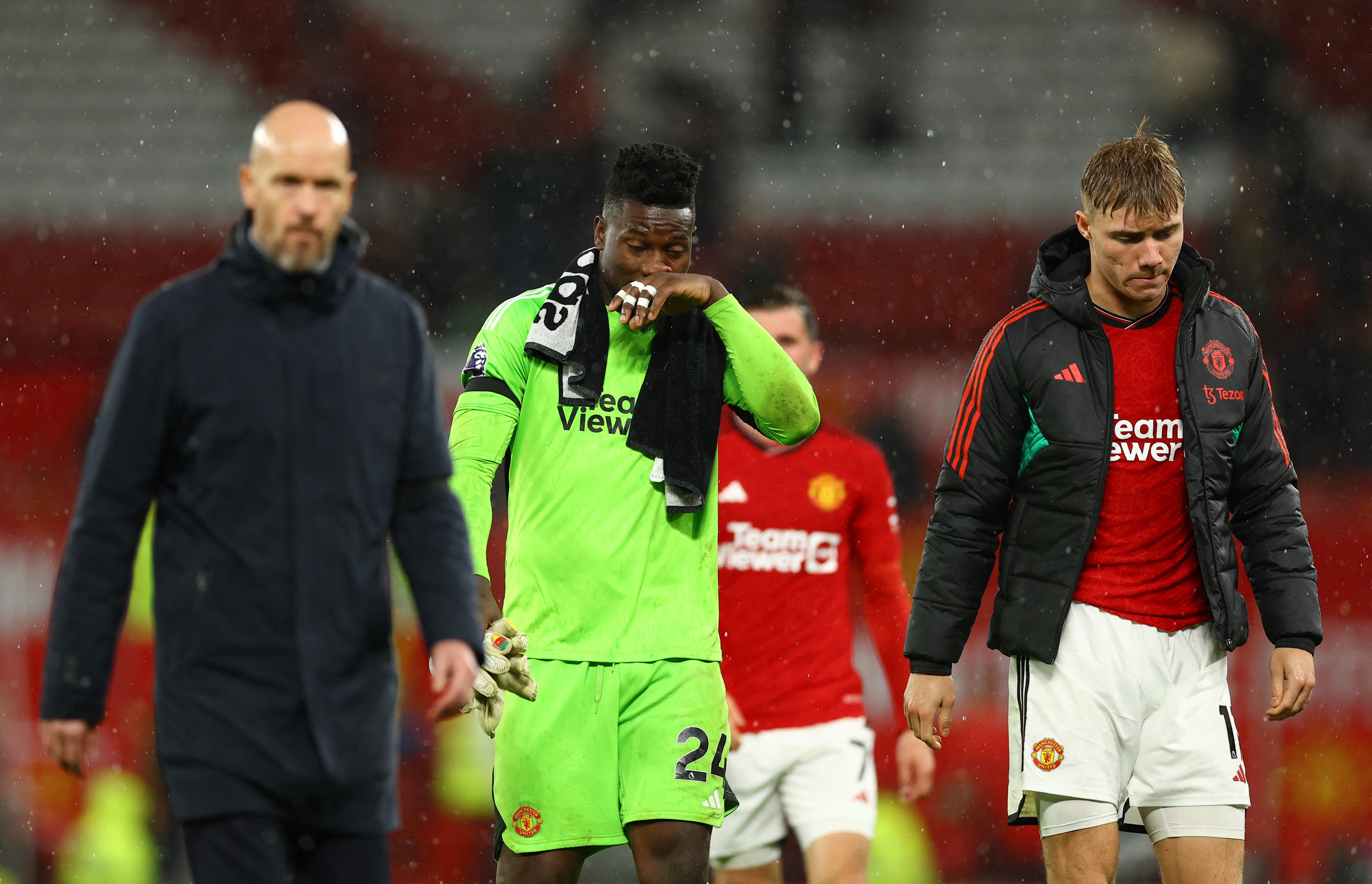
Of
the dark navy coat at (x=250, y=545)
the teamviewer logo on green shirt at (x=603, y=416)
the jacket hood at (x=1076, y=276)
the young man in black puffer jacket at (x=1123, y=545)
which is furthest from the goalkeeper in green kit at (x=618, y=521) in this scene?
the dark navy coat at (x=250, y=545)

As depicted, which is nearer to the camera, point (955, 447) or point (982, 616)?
point (955, 447)

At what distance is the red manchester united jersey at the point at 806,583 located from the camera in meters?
5.32

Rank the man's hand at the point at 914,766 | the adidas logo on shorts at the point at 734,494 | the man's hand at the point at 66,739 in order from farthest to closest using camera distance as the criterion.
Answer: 1. the adidas logo on shorts at the point at 734,494
2. the man's hand at the point at 914,766
3. the man's hand at the point at 66,739

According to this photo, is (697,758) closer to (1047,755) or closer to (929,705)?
(929,705)

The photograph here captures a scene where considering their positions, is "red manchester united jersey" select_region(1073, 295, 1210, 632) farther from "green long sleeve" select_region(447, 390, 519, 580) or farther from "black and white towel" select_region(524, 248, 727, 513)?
"green long sleeve" select_region(447, 390, 519, 580)

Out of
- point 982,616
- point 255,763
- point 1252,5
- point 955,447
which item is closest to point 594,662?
point 955,447

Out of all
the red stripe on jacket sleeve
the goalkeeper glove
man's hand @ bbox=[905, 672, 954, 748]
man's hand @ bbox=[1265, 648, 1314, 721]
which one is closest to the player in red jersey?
man's hand @ bbox=[905, 672, 954, 748]

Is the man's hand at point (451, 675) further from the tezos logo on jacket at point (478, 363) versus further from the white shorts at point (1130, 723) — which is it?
the white shorts at point (1130, 723)

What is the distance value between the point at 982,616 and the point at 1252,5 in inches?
181

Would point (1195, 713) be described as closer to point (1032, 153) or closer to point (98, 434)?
point (98, 434)

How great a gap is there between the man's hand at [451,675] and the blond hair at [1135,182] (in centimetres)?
185

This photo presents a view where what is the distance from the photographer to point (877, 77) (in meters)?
10.6

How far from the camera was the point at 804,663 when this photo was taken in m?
5.33

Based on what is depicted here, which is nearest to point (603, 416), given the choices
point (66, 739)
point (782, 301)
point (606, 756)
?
point (606, 756)
